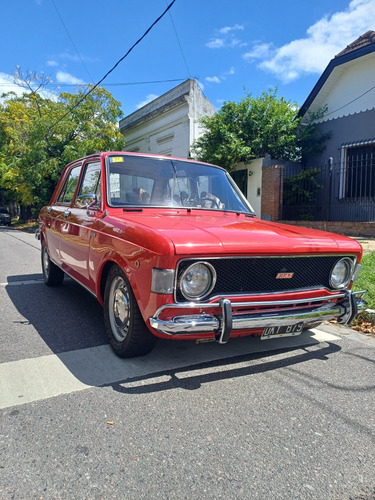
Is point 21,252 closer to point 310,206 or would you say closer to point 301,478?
point 310,206

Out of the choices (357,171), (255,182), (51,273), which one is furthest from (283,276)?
(255,182)

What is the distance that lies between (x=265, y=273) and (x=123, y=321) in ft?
4.14

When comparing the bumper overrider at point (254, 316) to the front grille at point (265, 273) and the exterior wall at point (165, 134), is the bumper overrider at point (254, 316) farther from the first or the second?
the exterior wall at point (165, 134)

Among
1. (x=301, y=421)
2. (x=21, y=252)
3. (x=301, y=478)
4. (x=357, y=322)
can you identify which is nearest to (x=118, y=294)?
(x=301, y=421)

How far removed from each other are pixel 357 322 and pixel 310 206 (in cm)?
887

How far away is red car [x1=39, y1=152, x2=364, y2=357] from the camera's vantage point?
2.51m

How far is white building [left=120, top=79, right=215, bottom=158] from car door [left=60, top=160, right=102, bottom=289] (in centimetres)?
1206

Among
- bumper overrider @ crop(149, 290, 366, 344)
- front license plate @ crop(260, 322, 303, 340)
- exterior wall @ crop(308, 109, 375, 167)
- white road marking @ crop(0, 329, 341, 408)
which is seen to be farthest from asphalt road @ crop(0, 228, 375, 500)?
exterior wall @ crop(308, 109, 375, 167)

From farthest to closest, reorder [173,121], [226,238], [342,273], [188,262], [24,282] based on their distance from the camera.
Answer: [173,121] → [24,282] → [342,273] → [226,238] → [188,262]

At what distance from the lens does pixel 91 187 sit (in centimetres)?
409

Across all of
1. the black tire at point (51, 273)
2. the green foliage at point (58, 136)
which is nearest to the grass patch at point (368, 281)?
the black tire at point (51, 273)

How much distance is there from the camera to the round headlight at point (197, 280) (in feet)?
8.36

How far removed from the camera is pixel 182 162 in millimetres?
4254

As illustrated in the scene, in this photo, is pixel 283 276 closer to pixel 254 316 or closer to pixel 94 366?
pixel 254 316
